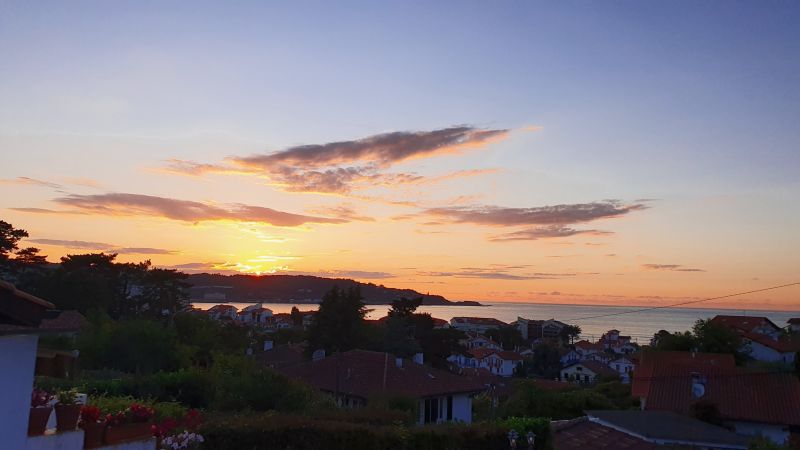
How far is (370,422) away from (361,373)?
45.3 feet

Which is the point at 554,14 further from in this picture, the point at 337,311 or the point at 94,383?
the point at 337,311

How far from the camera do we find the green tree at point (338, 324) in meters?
52.0

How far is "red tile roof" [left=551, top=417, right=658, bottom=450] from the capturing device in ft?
61.1

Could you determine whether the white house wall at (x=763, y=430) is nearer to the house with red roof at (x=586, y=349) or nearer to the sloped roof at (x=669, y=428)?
the sloped roof at (x=669, y=428)

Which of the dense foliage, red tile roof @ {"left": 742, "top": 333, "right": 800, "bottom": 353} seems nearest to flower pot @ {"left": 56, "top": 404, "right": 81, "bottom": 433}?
the dense foliage

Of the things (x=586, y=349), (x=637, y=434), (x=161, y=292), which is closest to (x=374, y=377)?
(x=637, y=434)

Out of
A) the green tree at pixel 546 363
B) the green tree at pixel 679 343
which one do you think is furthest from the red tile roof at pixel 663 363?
the green tree at pixel 546 363

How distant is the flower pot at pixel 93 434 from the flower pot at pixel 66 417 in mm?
222

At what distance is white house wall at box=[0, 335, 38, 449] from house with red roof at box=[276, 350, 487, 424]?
2254 cm

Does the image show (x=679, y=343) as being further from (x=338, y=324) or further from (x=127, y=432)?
(x=127, y=432)

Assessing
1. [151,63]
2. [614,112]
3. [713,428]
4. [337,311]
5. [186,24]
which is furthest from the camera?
[337,311]

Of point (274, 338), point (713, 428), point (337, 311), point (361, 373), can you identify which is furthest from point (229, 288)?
point (713, 428)

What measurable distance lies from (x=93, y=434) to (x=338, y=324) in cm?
4702

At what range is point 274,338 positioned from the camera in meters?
77.1
